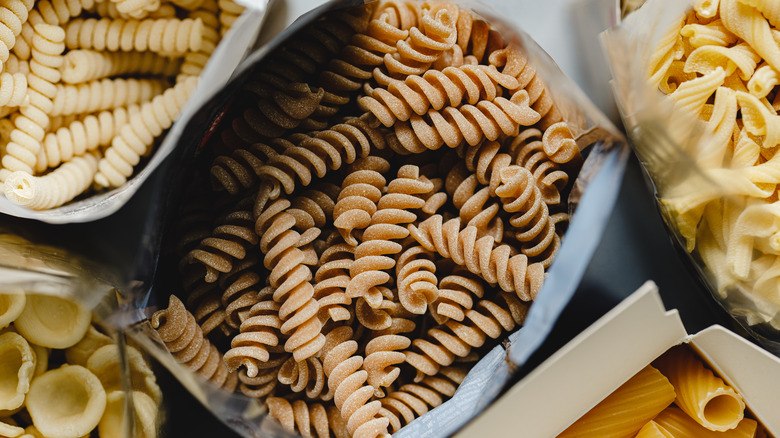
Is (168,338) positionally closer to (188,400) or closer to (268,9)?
(188,400)

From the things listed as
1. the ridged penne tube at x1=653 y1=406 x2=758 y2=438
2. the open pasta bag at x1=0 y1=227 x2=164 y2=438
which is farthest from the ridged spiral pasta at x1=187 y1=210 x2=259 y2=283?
the ridged penne tube at x1=653 y1=406 x2=758 y2=438

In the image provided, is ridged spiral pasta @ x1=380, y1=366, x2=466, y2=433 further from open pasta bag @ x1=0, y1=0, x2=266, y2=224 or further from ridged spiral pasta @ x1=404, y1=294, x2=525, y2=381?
open pasta bag @ x1=0, y1=0, x2=266, y2=224

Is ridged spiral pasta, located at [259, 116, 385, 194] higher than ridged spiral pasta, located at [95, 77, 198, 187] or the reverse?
higher

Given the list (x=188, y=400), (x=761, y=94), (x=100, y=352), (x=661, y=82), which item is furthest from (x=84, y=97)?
(x=761, y=94)

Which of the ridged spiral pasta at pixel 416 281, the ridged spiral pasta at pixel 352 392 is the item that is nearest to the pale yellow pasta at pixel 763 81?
the ridged spiral pasta at pixel 416 281

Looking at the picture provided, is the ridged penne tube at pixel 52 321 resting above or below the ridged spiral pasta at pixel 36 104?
below

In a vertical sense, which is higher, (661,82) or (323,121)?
(661,82)

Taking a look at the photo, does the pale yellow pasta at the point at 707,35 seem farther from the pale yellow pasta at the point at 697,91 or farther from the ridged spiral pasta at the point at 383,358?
the ridged spiral pasta at the point at 383,358
